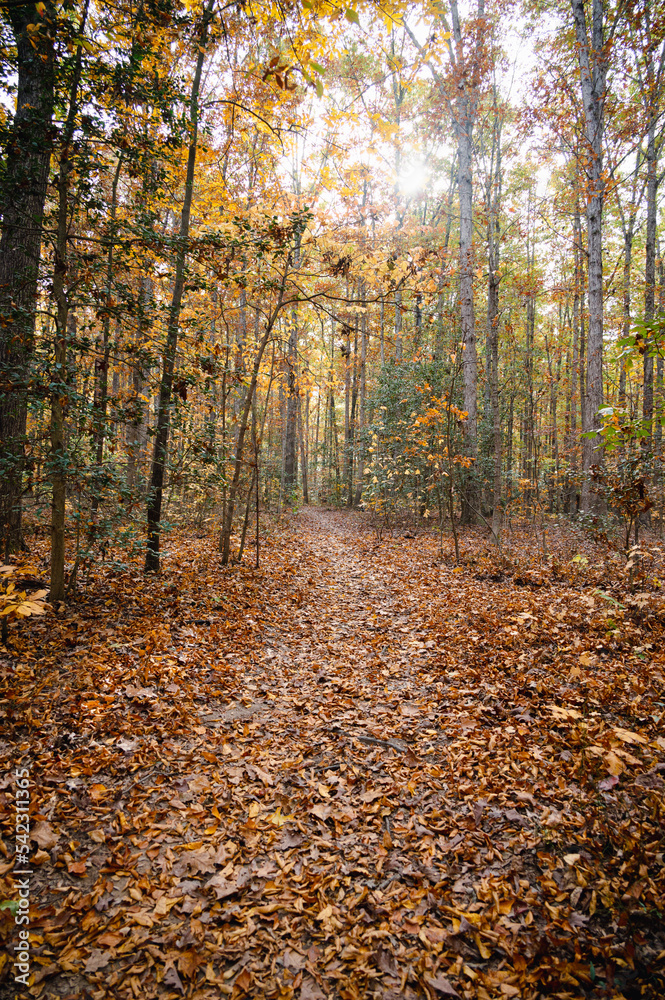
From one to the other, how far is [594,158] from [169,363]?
10070 mm

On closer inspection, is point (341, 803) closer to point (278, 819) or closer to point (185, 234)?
point (278, 819)

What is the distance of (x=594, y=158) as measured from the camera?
899cm

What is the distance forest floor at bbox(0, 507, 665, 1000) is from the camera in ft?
6.70

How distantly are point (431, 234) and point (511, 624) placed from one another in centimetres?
2024

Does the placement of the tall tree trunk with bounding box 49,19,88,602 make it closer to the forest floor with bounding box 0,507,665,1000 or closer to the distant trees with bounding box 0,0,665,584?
the distant trees with bounding box 0,0,665,584

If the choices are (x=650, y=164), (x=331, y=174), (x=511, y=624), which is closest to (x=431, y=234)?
(x=650, y=164)

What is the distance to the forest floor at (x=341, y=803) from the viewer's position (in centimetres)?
204

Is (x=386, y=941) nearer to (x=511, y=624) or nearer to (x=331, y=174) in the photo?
(x=511, y=624)

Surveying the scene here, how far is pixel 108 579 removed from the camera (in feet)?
20.3

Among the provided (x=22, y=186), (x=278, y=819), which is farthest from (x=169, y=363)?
(x=278, y=819)

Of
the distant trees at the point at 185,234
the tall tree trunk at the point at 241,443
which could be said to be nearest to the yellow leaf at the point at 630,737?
the distant trees at the point at 185,234

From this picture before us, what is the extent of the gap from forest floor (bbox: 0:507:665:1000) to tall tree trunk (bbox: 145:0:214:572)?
1.15 m

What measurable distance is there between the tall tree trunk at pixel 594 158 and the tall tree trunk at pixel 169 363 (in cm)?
816

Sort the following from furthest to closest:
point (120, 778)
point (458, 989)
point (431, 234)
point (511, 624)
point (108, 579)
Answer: point (431, 234), point (108, 579), point (511, 624), point (120, 778), point (458, 989)
